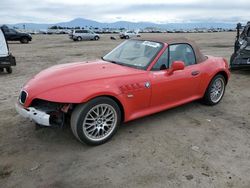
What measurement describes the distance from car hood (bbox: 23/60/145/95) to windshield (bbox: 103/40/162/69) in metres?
0.24

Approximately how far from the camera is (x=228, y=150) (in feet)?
13.3

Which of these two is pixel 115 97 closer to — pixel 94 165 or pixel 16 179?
pixel 94 165

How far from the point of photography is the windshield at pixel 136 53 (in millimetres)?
4852

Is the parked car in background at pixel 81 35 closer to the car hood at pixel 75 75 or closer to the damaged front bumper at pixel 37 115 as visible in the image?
the car hood at pixel 75 75

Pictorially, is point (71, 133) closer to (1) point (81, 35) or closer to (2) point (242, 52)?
(2) point (242, 52)

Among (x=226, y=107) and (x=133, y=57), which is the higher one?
(x=133, y=57)

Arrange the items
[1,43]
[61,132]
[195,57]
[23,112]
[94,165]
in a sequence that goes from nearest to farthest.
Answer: [94,165] < [23,112] < [61,132] < [195,57] < [1,43]

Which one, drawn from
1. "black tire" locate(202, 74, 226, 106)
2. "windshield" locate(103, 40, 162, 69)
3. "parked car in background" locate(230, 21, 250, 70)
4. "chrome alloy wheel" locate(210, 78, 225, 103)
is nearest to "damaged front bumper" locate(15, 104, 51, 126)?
"windshield" locate(103, 40, 162, 69)

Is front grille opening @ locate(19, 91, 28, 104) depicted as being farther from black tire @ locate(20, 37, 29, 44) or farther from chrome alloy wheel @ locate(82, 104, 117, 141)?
black tire @ locate(20, 37, 29, 44)

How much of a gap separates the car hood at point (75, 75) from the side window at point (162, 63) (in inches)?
12.8

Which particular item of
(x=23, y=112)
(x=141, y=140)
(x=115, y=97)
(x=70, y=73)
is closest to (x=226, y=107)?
(x=141, y=140)

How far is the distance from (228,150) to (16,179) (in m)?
2.89

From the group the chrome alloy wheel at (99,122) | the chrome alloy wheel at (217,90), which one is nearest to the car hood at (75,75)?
the chrome alloy wheel at (99,122)

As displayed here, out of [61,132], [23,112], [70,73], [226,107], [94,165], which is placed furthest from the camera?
[226,107]
